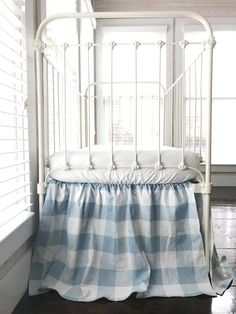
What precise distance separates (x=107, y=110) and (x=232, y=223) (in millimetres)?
2006

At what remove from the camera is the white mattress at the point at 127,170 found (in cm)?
124

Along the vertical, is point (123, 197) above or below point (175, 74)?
below

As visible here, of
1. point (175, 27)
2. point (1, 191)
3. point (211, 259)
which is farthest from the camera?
point (175, 27)

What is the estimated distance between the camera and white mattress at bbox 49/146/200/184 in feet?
4.06

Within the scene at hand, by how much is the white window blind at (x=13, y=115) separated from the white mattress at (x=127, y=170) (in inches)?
6.8

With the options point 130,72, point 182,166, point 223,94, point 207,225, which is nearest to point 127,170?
point 182,166

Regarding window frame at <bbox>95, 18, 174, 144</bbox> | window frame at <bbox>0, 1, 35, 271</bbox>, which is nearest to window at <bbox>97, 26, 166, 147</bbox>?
window frame at <bbox>95, 18, 174, 144</bbox>

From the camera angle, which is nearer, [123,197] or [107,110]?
[123,197]

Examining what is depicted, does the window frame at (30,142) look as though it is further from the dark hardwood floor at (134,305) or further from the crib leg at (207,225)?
the crib leg at (207,225)

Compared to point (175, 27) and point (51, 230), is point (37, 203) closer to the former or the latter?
point (51, 230)

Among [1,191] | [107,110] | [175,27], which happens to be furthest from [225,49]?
[1,191]

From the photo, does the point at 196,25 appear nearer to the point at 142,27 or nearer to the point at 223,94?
the point at 142,27

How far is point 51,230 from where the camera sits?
1.26 m

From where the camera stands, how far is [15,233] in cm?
108
